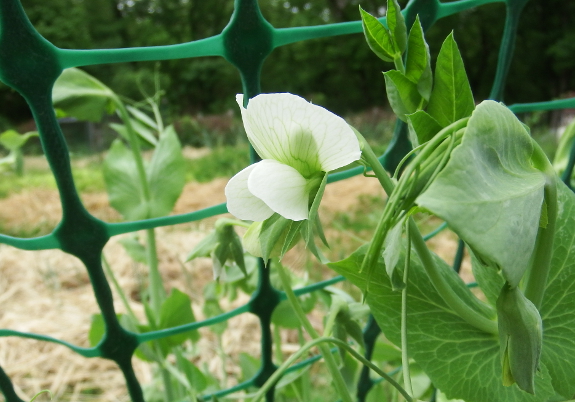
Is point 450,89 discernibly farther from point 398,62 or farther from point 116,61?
point 116,61

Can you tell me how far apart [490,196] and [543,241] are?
9cm

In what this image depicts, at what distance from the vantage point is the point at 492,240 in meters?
0.14

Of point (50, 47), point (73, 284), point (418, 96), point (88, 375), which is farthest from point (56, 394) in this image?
point (418, 96)

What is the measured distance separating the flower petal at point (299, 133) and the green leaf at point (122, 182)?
365 mm

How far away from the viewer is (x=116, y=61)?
0.95 ft

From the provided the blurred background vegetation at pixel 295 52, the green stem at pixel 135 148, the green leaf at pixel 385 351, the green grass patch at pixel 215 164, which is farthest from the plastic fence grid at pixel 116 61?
the blurred background vegetation at pixel 295 52

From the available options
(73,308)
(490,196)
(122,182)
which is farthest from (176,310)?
(73,308)

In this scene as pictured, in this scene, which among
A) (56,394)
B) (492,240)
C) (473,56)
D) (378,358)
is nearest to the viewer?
(492,240)

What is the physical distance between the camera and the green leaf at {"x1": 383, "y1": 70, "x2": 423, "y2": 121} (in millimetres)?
235

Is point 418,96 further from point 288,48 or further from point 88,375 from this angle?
point 288,48

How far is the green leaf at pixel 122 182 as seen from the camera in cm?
54

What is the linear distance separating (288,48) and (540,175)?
33.3 feet

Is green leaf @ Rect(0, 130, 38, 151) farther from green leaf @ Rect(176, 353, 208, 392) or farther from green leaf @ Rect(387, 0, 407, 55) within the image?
green leaf @ Rect(387, 0, 407, 55)

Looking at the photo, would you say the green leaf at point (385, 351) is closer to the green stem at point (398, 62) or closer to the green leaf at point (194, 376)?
the green leaf at point (194, 376)
